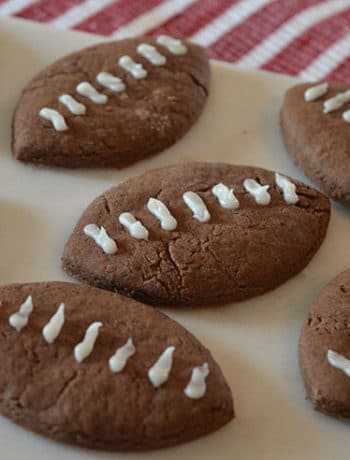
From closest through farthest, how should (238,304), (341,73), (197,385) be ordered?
(197,385), (238,304), (341,73)

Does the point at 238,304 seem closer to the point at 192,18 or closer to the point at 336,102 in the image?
the point at 336,102

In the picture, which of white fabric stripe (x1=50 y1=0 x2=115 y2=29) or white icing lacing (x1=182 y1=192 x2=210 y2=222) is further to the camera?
white fabric stripe (x1=50 y1=0 x2=115 y2=29)

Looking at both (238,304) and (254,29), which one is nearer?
(238,304)

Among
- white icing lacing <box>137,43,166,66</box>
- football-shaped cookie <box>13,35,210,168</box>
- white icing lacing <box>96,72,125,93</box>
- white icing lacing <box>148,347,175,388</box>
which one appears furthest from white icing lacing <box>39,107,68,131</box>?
white icing lacing <box>148,347,175,388</box>

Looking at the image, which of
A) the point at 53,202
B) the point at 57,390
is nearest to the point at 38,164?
the point at 53,202

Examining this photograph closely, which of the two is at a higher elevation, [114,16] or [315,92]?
[315,92]

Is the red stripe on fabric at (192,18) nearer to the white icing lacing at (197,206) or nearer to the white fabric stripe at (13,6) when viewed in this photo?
the white fabric stripe at (13,6)

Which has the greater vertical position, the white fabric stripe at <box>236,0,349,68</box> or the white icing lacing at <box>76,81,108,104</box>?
the white icing lacing at <box>76,81,108,104</box>

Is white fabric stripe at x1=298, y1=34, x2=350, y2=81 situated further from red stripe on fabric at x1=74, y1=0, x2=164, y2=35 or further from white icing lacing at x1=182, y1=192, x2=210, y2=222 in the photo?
white icing lacing at x1=182, y1=192, x2=210, y2=222

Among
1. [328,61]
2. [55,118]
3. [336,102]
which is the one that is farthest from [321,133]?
[328,61]
